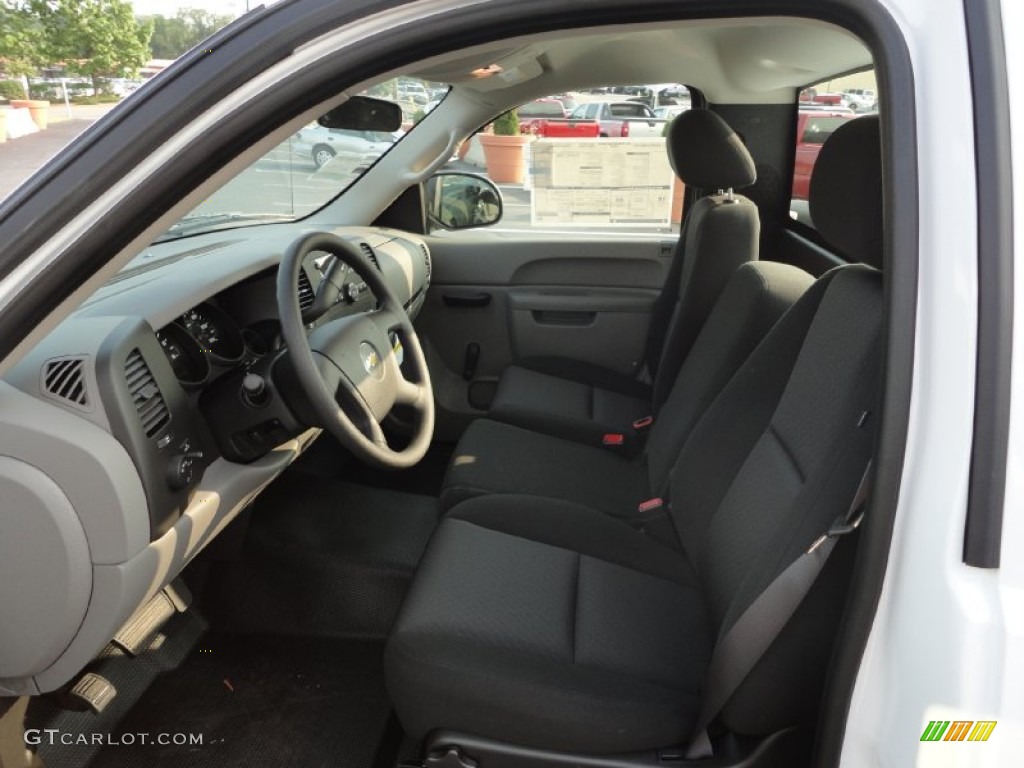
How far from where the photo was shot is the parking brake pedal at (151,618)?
1.75 m

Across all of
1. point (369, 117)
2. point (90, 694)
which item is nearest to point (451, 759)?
point (90, 694)

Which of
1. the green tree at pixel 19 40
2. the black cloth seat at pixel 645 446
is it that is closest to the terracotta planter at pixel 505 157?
the black cloth seat at pixel 645 446

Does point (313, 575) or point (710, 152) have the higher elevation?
point (710, 152)

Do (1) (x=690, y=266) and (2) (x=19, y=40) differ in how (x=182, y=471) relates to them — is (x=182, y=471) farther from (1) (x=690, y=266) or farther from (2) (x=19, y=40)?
(1) (x=690, y=266)

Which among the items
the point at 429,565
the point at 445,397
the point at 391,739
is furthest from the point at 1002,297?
the point at 445,397

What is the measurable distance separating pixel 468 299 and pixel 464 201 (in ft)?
1.44

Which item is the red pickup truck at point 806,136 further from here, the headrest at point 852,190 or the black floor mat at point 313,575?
the black floor mat at point 313,575

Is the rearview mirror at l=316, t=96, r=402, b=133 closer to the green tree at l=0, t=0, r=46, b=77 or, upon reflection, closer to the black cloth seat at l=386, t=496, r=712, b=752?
the green tree at l=0, t=0, r=46, b=77

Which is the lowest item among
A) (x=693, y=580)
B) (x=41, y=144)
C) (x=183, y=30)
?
(x=693, y=580)

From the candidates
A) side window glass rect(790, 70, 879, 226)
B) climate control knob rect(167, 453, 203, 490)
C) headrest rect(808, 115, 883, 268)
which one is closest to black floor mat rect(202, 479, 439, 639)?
climate control knob rect(167, 453, 203, 490)

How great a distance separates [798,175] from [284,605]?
2151 millimetres

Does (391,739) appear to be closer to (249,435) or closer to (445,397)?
(249,435)

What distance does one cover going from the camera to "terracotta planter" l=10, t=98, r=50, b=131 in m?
1.22

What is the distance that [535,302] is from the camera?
3.09 metres
